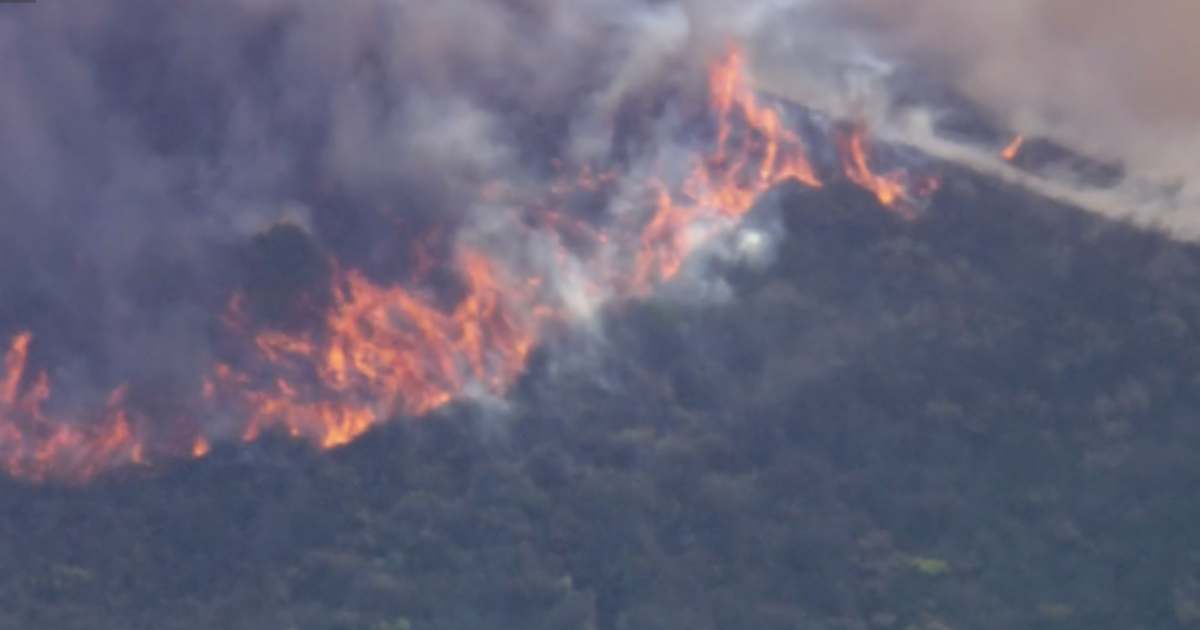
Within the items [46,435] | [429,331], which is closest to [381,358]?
[429,331]

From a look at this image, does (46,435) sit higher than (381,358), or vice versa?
(381,358)

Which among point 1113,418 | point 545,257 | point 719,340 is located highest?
point 545,257

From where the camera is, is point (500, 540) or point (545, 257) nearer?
point (500, 540)

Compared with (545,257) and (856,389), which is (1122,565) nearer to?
(856,389)

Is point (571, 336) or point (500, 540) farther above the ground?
point (571, 336)

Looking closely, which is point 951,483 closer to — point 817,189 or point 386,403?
point 817,189

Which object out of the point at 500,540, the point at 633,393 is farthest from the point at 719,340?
the point at 500,540

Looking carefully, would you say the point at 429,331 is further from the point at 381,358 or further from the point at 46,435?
the point at 46,435
